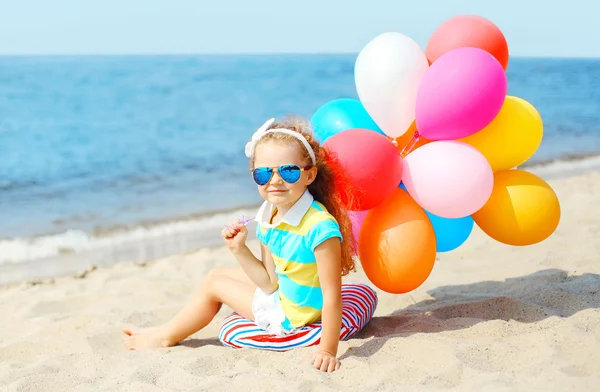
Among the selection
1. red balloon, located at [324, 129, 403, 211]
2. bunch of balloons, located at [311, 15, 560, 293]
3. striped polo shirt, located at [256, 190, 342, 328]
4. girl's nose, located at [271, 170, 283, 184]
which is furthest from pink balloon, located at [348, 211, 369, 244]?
girl's nose, located at [271, 170, 283, 184]

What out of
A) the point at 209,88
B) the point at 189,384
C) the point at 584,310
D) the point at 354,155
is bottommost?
the point at 584,310

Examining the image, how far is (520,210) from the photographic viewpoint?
10.9 feet

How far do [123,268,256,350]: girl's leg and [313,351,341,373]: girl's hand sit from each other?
2.13 feet

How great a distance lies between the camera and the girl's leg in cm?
360

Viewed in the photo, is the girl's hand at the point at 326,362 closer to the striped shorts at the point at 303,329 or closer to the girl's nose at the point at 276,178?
the striped shorts at the point at 303,329

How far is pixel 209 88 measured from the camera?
83.0 ft

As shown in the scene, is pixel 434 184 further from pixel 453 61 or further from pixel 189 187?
pixel 189 187

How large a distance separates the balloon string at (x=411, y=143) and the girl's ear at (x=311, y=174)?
0.57 metres

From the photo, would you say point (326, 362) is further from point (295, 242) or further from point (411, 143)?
point (411, 143)

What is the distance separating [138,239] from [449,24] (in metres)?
4.13

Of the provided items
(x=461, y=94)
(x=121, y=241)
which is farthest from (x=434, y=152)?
(x=121, y=241)

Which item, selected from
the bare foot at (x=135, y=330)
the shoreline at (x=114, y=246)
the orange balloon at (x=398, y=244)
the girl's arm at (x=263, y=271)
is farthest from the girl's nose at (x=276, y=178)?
the shoreline at (x=114, y=246)

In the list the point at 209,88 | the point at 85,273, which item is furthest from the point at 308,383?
the point at 209,88

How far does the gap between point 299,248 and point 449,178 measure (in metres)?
0.77
